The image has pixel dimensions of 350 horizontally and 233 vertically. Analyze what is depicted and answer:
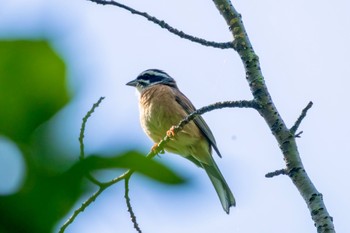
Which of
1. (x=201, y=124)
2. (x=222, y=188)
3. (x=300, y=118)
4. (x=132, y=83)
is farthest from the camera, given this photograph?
(x=132, y=83)

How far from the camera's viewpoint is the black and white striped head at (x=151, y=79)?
746cm

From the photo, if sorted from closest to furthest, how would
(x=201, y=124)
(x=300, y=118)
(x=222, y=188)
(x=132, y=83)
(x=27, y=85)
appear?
(x=27, y=85) < (x=300, y=118) < (x=222, y=188) < (x=201, y=124) < (x=132, y=83)

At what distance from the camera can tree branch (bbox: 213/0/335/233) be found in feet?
11.2

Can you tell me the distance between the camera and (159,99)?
21.6ft

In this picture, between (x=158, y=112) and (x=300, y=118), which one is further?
(x=158, y=112)

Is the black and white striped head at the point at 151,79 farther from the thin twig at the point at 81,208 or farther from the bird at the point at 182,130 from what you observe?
the thin twig at the point at 81,208

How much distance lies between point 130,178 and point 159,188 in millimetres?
45

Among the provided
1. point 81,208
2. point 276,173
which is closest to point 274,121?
point 276,173

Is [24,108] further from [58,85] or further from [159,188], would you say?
[159,188]

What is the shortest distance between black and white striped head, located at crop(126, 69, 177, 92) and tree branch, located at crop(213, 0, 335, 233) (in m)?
3.29

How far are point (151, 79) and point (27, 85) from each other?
23.1ft

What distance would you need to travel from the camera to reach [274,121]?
375 cm

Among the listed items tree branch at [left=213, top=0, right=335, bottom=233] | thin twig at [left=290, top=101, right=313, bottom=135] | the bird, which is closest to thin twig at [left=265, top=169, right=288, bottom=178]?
tree branch at [left=213, top=0, right=335, bottom=233]

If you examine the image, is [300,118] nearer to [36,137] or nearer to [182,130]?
[182,130]
